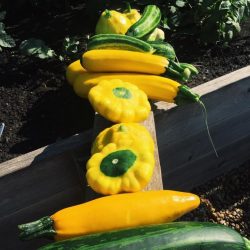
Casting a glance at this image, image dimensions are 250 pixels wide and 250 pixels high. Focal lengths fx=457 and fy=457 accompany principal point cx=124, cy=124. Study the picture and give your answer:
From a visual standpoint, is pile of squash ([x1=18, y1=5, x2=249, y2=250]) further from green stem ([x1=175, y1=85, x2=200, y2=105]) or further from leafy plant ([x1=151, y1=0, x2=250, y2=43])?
leafy plant ([x1=151, y1=0, x2=250, y2=43])

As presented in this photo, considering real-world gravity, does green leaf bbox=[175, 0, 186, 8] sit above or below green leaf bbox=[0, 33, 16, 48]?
below

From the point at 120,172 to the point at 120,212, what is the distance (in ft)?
0.64

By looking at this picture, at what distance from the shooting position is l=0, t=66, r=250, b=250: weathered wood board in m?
2.22

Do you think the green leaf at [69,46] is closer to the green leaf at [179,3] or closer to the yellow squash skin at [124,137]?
the green leaf at [179,3]

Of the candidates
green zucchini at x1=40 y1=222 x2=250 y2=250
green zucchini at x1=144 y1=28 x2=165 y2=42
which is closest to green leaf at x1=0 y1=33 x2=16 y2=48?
green zucchini at x1=144 y1=28 x2=165 y2=42

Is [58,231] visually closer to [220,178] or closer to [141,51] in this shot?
[141,51]

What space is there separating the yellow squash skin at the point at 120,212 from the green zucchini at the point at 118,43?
1.00m

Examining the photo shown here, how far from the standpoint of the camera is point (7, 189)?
2186 millimetres

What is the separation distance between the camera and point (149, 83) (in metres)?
2.39

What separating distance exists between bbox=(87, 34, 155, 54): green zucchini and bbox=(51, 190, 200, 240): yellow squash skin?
3.30 feet

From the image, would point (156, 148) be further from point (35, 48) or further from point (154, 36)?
point (35, 48)

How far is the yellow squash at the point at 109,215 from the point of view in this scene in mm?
1640

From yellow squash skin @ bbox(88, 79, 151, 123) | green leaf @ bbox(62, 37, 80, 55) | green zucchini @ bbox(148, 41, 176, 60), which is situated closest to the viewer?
yellow squash skin @ bbox(88, 79, 151, 123)

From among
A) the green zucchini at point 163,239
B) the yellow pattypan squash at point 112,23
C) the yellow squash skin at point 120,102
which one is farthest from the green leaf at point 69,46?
the green zucchini at point 163,239
